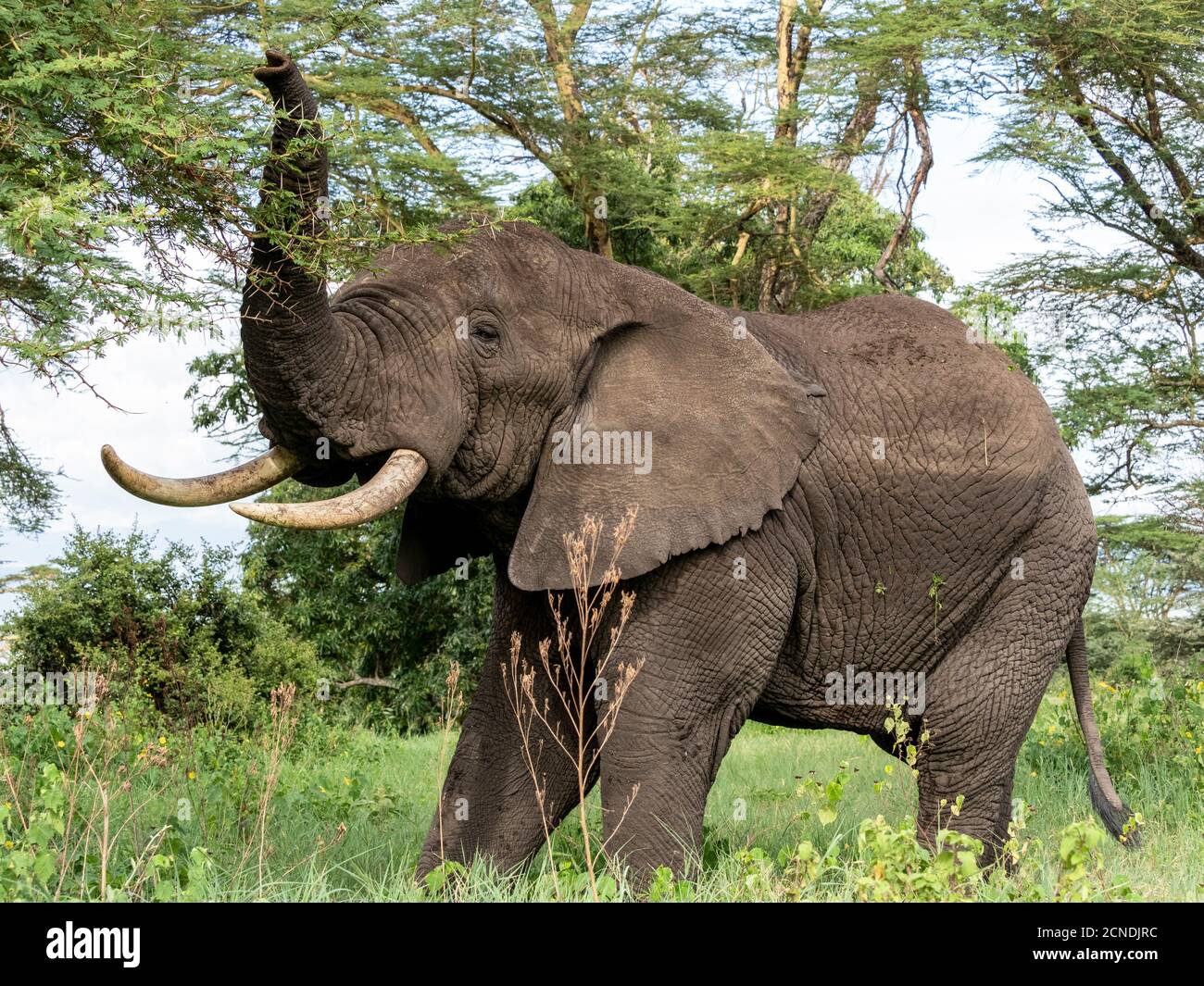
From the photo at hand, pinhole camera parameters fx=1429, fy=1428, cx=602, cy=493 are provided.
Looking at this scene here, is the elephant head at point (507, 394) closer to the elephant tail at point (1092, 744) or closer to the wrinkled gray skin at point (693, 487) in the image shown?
the wrinkled gray skin at point (693, 487)

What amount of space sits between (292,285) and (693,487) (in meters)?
1.83

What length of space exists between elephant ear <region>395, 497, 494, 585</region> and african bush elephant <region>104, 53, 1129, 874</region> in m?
0.01

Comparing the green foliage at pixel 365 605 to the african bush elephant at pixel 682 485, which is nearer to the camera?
the african bush elephant at pixel 682 485

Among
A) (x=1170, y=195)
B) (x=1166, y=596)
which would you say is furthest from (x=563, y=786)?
(x=1166, y=596)

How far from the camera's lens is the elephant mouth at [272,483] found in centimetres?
500

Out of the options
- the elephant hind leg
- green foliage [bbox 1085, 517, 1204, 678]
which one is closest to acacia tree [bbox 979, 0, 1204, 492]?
green foliage [bbox 1085, 517, 1204, 678]

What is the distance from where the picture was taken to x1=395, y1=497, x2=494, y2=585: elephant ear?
654cm

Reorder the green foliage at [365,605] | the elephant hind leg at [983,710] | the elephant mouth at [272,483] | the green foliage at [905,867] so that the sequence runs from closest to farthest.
Answer: the green foliage at [905,867] < the elephant mouth at [272,483] < the elephant hind leg at [983,710] < the green foliage at [365,605]

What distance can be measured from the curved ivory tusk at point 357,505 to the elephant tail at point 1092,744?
3.81 m

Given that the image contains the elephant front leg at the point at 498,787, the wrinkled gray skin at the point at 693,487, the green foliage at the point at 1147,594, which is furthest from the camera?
the green foliage at the point at 1147,594

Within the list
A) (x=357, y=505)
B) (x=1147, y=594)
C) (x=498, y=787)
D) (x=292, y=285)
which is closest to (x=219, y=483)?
(x=357, y=505)

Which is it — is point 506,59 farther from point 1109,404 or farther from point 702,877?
point 702,877

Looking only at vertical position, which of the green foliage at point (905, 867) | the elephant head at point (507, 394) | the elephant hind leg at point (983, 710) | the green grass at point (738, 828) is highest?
the elephant head at point (507, 394)

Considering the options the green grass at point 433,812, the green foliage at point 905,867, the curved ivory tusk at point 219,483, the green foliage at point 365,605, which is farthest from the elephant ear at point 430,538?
the green foliage at point 365,605
